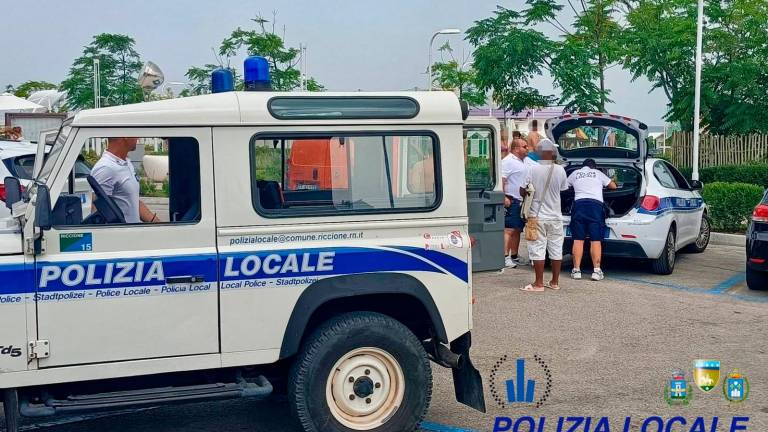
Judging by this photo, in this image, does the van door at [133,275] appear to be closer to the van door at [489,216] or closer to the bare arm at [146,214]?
the bare arm at [146,214]

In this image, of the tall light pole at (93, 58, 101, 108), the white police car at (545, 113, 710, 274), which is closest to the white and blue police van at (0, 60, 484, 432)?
the white police car at (545, 113, 710, 274)

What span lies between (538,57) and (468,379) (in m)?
13.5

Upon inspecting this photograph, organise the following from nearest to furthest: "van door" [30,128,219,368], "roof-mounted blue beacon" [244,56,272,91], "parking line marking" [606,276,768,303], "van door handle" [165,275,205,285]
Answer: "van door" [30,128,219,368], "van door handle" [165,275,205,285], "roof-mounted blue beacon" [244,56,272,91], "parking line marking" [606,276,768,303]

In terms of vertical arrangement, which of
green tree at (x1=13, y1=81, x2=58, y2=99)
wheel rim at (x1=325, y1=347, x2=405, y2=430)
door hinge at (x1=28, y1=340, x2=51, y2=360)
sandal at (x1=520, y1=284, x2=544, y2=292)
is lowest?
sandal at (x1=520, y1=284, x2=544, y2=292)

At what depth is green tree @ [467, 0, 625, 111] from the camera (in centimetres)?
1783

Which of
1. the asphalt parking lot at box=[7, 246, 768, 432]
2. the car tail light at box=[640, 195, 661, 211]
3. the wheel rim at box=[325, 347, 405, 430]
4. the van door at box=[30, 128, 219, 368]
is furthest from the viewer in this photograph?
the car tail light at box=[640, 195, 661, 211]

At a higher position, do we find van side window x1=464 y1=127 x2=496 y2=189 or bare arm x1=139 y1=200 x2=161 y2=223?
van side window x1=464 y1=127 x2=496 y2=189

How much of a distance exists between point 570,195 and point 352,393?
699 cm

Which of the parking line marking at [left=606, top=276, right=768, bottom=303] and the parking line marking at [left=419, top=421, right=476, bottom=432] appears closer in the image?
the parking line marking at [left=419, top=421, right=476, bottom=432]

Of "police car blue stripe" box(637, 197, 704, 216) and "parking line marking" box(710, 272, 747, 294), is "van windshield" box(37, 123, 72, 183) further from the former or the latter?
"parking line marking" box(710, 272, 747, 294)

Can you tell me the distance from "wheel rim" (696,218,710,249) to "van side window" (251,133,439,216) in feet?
29.7

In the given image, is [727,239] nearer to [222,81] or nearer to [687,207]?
[687,207]

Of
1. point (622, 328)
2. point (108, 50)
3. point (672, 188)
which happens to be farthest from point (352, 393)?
point (108, 50)

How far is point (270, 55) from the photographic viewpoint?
2070cm
